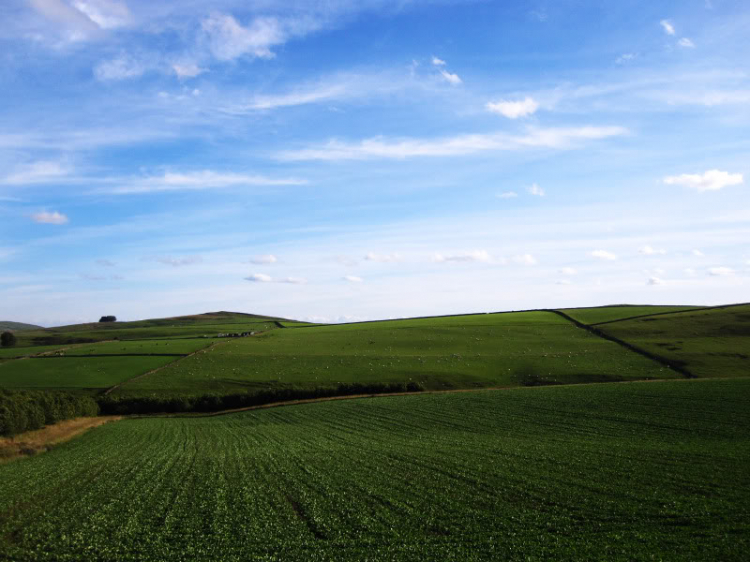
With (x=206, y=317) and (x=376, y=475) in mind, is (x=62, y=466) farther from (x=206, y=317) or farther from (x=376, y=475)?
(x=206, y=317)

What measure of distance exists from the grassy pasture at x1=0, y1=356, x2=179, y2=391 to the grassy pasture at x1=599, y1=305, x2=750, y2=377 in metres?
74.6

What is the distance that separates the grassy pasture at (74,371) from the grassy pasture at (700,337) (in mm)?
74616

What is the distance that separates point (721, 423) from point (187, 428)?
44295mm

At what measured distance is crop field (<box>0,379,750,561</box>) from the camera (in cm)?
1805

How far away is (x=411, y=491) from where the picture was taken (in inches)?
964

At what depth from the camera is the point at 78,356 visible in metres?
89.2

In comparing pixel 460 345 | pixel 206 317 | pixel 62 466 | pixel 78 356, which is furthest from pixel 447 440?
pixel 206 317

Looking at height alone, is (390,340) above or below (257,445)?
above

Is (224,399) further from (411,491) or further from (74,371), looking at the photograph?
(411,491)

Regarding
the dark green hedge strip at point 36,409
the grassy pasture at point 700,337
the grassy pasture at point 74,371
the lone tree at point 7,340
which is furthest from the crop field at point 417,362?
the lone tree at point 7,340

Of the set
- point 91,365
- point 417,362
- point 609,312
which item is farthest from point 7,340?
point 609,312

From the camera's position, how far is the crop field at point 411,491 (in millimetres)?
18047

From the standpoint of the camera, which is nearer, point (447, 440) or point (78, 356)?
point (447, 440)

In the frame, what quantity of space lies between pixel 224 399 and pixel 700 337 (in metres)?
72.4
